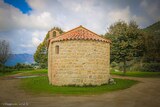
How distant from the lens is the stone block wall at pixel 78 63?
18719 mm

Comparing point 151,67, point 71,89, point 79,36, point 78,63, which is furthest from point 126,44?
point 71,89

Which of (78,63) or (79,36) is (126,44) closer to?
(79,36)

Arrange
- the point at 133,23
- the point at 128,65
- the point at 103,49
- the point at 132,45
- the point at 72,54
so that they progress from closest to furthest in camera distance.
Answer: the point at 72,54 < the point at 103,49 < the point at 132,45 < the point at 133,23 < the point at 128,65

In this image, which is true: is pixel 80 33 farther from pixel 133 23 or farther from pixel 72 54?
pixel 133 23

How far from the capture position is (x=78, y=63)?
18.7 meters

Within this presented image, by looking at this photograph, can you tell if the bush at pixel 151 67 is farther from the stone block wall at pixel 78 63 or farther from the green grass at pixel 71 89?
the stone block wall at pixel 78 63

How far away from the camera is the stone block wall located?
1872cm

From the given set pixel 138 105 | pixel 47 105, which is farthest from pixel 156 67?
pixel 47 105

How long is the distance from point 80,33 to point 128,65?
3441 centimetres

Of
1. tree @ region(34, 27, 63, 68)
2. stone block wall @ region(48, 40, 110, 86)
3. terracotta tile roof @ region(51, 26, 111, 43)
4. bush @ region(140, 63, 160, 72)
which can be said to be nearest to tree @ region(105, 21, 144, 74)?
bush @ region(140, 63, 160, 72)

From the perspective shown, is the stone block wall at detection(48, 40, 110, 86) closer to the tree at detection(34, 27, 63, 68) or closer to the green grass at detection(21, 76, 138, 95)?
the green grass at detection(21, 76, 138, 95)

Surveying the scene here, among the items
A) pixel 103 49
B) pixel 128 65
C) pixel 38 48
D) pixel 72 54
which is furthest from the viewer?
pixel 38 48

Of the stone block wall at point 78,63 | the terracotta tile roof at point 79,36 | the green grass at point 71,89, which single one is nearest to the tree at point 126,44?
the terracotta tile roof at point 79,36

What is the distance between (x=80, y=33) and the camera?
65.7ft
